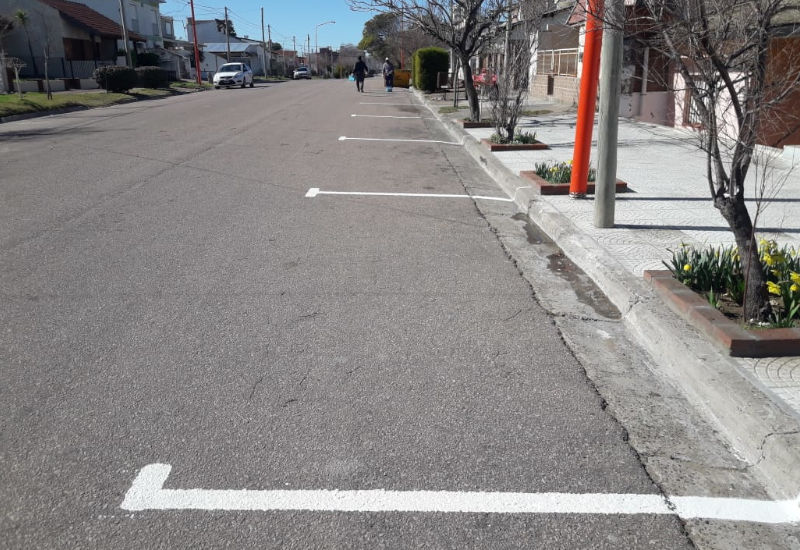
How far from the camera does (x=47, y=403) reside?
3.79 m

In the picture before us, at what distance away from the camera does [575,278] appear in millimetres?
6164

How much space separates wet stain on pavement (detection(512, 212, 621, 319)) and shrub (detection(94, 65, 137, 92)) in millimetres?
30970

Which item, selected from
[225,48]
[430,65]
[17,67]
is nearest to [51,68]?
[17,67]

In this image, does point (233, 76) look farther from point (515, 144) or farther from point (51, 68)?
point (515, 144)

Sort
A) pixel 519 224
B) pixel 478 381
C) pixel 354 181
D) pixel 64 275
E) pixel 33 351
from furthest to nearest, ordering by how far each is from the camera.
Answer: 1. pixel 354 181
2. pixel 519 224
3. pixel 64 275
4. pixel 33 351
5. pixel 478 381

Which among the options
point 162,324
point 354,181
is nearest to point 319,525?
point 162,324

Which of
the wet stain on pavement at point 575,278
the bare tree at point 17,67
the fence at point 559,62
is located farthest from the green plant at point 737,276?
the bare tree at point 17,67

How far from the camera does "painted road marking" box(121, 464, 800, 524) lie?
296 cm

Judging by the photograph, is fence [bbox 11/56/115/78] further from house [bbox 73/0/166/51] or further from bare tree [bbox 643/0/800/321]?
bare tree [bbox 643/0/800/321]

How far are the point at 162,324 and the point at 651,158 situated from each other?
10.3 meters

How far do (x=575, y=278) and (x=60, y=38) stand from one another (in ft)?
157

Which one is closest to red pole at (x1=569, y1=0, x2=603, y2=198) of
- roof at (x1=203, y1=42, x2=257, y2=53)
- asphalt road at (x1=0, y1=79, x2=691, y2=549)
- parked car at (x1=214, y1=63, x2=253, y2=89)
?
asphalt road at (x1=0, y1=79, x2=691, y2=549)

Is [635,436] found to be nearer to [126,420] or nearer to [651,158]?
[126,420]

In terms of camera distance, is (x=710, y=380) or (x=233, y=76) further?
(x=233, y=76)
